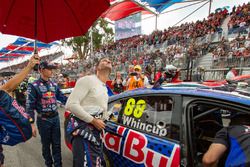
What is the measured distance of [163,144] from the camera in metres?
2.15

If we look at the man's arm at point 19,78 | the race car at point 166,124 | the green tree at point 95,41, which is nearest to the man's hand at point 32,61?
the man's arm at point 19,78

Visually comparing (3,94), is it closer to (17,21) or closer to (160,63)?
(17,21)

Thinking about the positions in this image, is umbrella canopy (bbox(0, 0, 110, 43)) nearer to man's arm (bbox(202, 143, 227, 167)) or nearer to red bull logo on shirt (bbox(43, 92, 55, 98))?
red bull logo on shirt (bbox(43, 92, 55, 98))

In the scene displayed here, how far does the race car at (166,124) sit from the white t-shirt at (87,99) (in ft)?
1.34

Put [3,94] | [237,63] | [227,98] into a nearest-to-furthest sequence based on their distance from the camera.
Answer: [227,98] < [3,94] < [237,63]

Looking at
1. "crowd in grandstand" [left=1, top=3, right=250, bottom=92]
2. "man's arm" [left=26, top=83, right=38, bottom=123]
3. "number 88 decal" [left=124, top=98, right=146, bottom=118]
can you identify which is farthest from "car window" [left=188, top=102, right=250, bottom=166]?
"crowd in grandstand" [left=1, top=3, right=250, bottom=92]

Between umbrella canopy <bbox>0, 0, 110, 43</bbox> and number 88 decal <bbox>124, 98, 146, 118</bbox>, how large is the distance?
105 cm

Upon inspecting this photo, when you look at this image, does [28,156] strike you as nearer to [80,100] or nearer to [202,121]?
[80,100]

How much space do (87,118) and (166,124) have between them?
801 millimetres

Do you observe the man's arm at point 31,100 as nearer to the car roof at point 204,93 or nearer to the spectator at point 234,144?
the car roof at point 204,93

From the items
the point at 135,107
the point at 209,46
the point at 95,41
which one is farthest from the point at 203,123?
the point at 95,41

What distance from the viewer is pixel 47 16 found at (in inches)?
98.7

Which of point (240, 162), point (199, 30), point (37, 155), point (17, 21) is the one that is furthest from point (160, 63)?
point (240, 162)

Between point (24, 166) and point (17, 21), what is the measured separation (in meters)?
2.66
